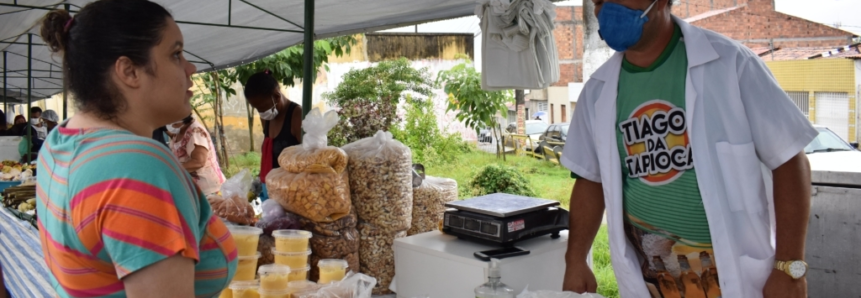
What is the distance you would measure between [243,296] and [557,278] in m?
1.09

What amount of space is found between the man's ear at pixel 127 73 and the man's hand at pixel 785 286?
1615 mm

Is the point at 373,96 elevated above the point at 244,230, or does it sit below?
above

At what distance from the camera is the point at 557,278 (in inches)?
91.4

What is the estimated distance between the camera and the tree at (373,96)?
10477 mm

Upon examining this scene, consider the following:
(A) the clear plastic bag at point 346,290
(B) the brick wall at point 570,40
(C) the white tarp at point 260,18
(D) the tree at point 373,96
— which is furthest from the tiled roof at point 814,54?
(A) the clear plastic bag at point 346,290

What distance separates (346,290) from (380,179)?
781 mm

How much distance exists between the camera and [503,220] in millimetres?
2111

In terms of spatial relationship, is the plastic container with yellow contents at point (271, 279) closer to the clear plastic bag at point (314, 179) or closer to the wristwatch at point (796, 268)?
the clear plastic bag at point (314, 179)

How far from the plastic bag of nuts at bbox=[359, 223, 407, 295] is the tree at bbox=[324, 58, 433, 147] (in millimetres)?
7488

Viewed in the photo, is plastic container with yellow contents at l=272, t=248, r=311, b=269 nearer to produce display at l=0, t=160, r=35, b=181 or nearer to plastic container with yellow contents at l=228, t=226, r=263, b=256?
plastic container with yellow contents at l=228, t=226, r=263, b=256

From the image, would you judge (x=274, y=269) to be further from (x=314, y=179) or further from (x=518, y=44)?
(x=518, y=44)

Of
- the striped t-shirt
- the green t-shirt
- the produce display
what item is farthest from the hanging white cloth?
the produce display

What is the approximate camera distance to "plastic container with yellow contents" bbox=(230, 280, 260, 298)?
1961mm

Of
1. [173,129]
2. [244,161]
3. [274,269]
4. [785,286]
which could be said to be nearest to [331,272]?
[274,269]
